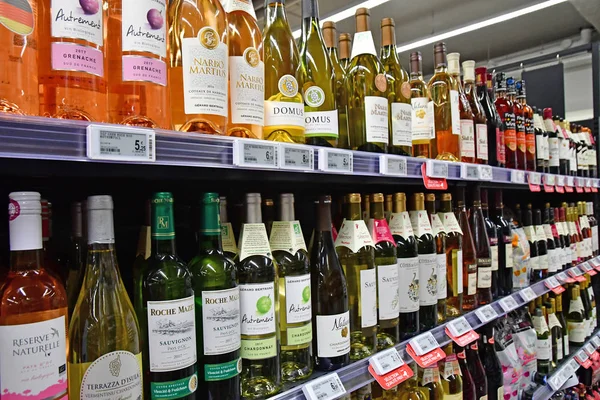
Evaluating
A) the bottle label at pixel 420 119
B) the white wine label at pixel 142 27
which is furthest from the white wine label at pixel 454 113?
the white wine label at pixel 142 27

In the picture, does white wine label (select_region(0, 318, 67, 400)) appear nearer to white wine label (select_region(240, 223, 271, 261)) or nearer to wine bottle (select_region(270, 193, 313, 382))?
white wine label (select_region(240, 223, 271, 261))

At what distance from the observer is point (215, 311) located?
0.79m

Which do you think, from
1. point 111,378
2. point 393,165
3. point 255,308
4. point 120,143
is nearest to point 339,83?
point 393,165

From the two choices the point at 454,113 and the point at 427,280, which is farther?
the point at 454,113

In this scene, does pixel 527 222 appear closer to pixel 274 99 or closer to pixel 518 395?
pixel 518 395

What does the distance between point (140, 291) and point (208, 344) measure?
0.16 m

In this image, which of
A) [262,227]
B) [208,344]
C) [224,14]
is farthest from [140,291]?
[224,14]

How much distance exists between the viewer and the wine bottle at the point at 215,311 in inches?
31.1

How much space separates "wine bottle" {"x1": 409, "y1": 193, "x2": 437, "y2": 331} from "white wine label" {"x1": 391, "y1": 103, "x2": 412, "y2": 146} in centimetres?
18

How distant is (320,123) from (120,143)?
0.58 metres

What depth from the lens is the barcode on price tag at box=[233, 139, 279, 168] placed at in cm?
76

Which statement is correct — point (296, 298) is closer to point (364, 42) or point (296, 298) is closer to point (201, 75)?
point (201, 75)

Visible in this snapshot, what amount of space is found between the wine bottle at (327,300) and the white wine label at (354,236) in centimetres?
5

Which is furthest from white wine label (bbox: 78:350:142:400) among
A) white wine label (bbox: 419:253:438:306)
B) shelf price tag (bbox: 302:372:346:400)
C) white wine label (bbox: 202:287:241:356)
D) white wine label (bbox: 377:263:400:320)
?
white wine label (bbox: 419:253:438:306)
